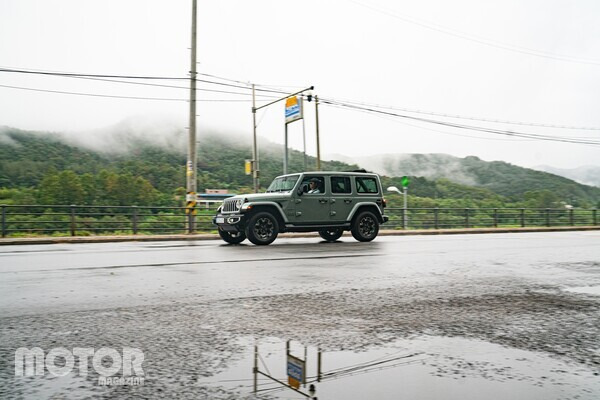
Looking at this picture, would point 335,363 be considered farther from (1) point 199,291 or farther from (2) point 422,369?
(1) point 199,291

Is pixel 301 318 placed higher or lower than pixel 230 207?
lower

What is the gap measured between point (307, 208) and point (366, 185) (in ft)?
8.28

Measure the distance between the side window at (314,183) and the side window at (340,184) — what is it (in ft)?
1.17

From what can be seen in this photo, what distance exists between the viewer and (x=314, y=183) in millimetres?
Result: 16031

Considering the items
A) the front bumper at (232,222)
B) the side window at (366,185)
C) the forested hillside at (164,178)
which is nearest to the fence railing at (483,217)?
the forested hillside at (164,178)

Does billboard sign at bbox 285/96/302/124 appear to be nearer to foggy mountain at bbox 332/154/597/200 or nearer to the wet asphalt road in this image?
the wet asphalt road

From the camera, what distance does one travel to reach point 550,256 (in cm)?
1193

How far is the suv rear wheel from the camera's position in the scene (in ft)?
54.4

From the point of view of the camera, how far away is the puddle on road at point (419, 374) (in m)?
2.97

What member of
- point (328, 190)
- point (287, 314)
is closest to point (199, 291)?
point (287, 314)

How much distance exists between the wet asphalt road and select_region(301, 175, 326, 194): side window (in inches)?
255

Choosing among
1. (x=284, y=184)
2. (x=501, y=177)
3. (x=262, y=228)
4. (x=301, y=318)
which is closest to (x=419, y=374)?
(x=301, y=318)

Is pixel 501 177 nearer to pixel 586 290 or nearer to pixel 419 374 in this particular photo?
pixel 586 290

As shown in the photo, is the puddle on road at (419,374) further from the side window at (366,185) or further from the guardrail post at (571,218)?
the guardrail post at (571,218)
